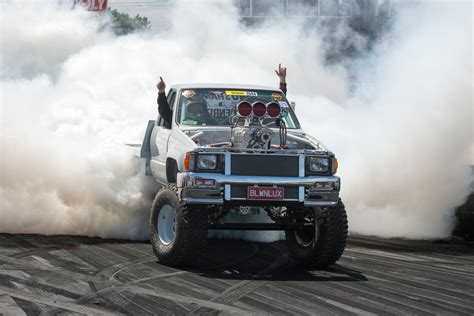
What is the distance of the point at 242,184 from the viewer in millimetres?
8227

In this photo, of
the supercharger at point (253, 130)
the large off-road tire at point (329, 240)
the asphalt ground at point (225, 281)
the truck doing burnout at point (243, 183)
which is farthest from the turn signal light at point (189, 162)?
the large off-road tire at point (329, 240)

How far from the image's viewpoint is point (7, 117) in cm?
1190

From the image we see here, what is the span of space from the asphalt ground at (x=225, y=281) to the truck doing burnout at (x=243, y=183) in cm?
32

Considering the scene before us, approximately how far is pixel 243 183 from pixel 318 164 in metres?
0.85

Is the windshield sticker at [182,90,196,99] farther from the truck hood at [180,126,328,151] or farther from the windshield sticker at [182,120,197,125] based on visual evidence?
the truck hood at [180,126,328,151]

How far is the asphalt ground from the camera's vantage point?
6637 mm

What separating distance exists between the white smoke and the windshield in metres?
1.31

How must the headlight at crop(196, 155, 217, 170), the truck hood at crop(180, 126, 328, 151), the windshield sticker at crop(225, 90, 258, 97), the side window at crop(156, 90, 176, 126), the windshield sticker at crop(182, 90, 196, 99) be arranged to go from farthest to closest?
the side window at crop(156, 90, 176, 126) < the windshield sticker at crop(225, 90, 258, 97) < the windshield sticker at crop(182, 90, 196, 99) < the truck hood at crop(180, 126, 328, 151) < the headlight at crop(196, 155, 217, 170)

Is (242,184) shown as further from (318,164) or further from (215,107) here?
(215,107)

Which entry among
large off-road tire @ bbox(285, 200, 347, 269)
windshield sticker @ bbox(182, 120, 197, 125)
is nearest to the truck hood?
windshield sticker @ bbox(182, 120, 197, 125)

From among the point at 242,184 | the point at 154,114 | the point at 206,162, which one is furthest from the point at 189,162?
the point at 154,114

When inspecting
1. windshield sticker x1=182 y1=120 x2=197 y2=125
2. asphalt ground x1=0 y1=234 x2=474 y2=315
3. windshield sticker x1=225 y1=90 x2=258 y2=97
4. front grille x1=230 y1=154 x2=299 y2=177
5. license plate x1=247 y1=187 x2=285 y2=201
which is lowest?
asphalt ground x1=0 y1=234 x2=474 y2=315

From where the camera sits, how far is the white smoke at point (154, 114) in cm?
1088

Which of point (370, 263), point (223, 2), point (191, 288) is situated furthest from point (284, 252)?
point (223, 2)
